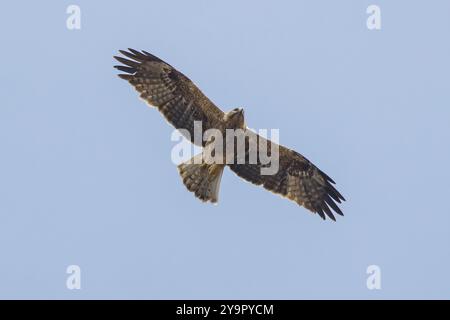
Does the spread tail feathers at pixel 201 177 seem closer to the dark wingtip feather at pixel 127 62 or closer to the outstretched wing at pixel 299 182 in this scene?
the outstretched wing at pixel 299 182

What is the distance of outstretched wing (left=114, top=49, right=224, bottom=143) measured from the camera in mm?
15617

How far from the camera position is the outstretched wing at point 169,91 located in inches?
615

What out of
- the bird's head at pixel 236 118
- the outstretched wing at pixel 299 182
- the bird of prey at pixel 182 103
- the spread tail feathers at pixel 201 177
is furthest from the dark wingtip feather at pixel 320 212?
the bird's head at pixel 236 118

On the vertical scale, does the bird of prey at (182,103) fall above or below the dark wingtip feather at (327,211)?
above

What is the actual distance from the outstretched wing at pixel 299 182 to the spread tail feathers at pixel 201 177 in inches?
21.9

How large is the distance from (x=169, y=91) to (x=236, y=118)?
124cm

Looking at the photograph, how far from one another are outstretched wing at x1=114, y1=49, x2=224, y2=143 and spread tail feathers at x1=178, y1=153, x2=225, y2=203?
15.7 inches

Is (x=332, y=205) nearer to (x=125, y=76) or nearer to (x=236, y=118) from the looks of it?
(x=236, y=118)

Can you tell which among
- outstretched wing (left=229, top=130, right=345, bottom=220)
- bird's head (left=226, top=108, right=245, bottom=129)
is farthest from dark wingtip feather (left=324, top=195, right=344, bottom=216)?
bird's head (left=226, top=108, right=245, bottom=129)
